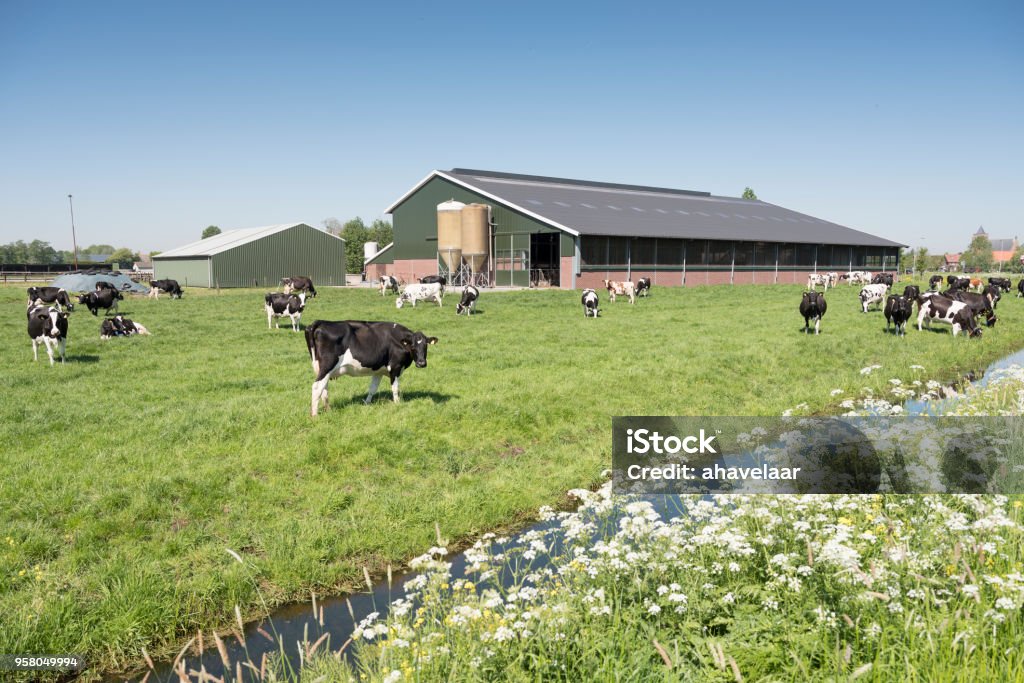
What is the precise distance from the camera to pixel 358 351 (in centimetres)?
1096

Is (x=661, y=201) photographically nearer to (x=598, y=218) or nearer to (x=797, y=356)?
(x=598, y=218)

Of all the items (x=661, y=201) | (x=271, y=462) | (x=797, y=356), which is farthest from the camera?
(x=661, y=201)

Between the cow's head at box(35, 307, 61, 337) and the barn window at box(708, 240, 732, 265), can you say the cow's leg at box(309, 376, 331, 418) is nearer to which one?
the cow's head at box(35, 307, 61, 337)

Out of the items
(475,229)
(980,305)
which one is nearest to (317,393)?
(980,305)

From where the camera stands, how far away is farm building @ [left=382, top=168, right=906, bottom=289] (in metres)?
42.1

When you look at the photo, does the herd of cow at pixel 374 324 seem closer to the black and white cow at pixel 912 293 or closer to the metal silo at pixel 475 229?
the black and white cow at pixel 912 293

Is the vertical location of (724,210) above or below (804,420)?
above

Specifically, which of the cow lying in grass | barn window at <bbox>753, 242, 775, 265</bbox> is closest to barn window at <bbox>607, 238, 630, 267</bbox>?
the cow lying in grass

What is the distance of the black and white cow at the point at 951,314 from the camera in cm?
2114

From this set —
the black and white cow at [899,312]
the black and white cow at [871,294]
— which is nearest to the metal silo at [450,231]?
the black and white cow at [871,294]

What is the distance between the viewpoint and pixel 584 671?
3740 mm

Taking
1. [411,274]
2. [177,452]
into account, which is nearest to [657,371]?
[177,452]

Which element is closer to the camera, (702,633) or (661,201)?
(702,633)

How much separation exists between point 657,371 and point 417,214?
39.0m
